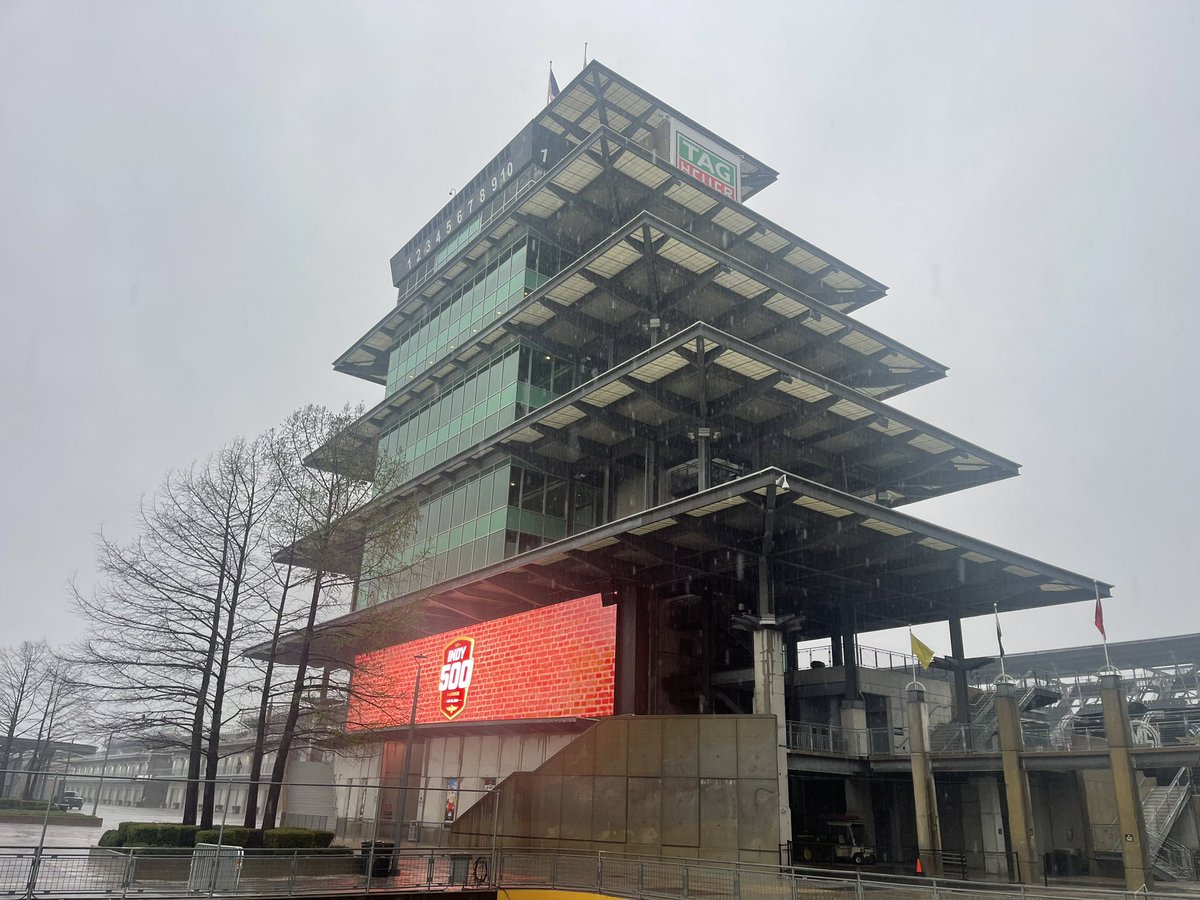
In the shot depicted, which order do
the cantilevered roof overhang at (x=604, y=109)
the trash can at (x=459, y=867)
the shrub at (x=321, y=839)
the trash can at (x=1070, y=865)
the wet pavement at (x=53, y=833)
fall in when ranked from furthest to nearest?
the cantilevered roof overhang at (x=604, y=109), the trash can at (x=1070, y=865), the wet pavement at (x=53, y=833), the shrub at (x=321, y=839), the trash can at (x=459, y=867)

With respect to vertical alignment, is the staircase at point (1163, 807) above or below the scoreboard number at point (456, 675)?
below

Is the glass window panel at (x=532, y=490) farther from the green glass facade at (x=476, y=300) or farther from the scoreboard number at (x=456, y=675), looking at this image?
the green glass facade at (x=476, y=300)

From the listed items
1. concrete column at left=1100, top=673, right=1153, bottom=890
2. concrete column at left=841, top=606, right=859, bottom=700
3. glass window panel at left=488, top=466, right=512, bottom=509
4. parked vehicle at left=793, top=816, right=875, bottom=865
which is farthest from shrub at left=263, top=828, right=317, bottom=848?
concrete column at left=1100, top=673, right=1153, bottom=890

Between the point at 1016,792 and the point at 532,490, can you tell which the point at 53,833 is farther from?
the point at 1016,792

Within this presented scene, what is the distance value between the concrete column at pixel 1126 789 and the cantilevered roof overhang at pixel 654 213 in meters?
19.6

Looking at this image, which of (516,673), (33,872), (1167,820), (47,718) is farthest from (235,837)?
(47,718)

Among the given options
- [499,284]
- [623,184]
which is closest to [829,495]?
[623,184]

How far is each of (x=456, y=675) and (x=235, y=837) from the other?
1840 cm

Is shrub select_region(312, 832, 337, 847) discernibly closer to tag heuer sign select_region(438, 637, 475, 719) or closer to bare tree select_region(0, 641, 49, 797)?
tag heuer sign select_region(438, 637, 475, 719)

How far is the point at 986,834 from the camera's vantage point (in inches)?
1315

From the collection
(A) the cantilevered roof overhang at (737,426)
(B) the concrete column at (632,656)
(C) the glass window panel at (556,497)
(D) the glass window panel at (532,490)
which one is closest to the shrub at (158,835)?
(B) the concrete column at (632,656)

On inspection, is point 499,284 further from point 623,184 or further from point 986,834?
point 986,834

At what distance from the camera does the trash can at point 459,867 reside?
2144 cm

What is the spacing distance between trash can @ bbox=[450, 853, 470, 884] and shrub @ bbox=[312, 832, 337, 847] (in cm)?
650
